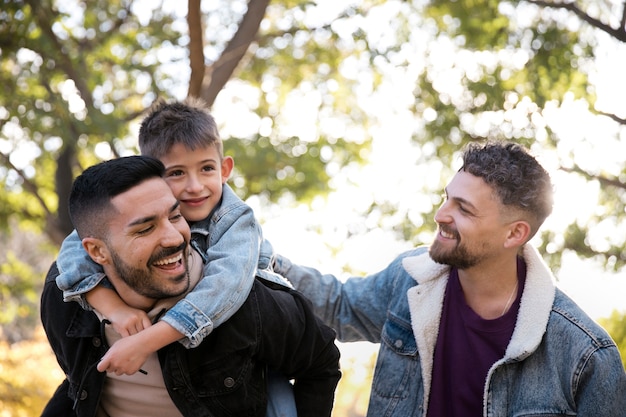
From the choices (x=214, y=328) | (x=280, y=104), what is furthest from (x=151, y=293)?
(x=280, y=104)

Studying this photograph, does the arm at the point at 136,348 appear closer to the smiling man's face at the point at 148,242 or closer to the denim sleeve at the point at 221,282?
the denim sleeve at the point at 221,282

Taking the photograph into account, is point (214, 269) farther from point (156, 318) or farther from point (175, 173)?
point (175, 173)

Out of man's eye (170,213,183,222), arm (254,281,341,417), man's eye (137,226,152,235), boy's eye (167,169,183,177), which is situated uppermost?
boy's eye (167,169,183,177)

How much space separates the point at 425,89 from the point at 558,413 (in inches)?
190

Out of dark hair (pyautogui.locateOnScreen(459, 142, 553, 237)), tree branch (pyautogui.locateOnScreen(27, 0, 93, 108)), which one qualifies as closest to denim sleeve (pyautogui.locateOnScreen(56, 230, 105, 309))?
dark hair (pyautogui.locateOnScreen(459, 142, 553, 237))

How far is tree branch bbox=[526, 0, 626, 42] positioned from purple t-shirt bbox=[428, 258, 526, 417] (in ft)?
13.0

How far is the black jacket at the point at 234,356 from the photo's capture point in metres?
2.29

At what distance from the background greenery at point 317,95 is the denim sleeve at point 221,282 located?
290cm

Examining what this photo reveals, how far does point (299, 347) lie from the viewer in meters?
2.39

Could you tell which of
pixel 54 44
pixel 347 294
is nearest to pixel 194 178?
pixel 347 294

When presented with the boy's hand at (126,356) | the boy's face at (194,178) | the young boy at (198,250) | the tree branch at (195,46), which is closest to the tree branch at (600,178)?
the tree branch at (195,46)

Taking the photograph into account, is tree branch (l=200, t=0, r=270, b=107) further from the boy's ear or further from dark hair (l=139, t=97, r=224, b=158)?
dark hair (l=139, t=97, r=224, b=158)

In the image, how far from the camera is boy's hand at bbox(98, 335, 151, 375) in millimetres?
2107

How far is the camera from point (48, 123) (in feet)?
25.0
